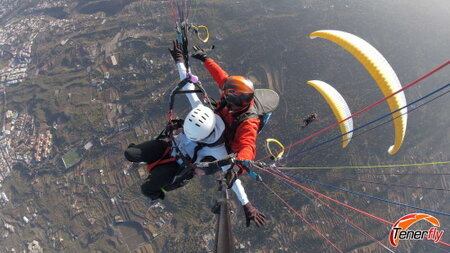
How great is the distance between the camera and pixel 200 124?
4527 mm

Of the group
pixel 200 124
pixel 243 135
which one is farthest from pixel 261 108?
pixel 200 124

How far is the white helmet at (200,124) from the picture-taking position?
4.54m

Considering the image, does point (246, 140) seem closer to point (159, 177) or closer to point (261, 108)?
point (261, 108)

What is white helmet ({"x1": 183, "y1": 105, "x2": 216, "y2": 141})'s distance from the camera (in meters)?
4.54

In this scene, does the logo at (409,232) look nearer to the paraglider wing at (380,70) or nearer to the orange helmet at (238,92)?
the paraglider wing at (380,70)

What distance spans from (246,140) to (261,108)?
133cm

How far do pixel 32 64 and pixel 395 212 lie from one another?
5860cm

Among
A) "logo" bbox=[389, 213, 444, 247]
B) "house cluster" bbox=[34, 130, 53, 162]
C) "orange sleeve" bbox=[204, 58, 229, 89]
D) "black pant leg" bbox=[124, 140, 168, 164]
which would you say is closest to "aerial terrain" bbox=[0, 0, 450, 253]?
"house cluster" bbox=[34, 130, 53, 162]

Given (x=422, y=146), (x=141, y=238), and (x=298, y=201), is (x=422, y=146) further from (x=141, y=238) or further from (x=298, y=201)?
(x=141, y=238)

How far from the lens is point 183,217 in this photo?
83.5ft

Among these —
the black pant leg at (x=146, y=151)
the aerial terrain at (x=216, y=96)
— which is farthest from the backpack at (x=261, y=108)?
the aerial terrain at (x=216, y=96)

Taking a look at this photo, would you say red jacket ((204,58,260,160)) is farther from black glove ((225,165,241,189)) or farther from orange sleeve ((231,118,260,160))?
black glove ((225,165,241,189))

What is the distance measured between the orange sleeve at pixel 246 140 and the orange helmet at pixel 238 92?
18.4 inches

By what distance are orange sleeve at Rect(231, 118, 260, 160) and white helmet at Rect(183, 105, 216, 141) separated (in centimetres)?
64
